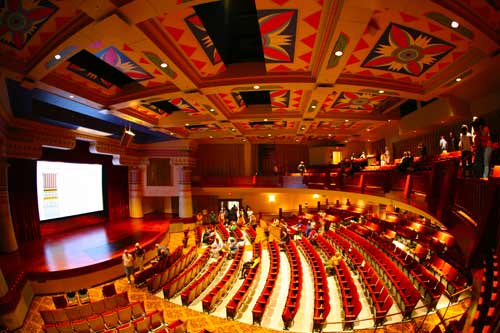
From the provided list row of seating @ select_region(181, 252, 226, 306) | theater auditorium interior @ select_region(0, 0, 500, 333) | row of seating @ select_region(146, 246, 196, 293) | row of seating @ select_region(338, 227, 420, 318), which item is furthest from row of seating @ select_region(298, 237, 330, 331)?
row of seating @ select_region(146, 246, 196, 293)

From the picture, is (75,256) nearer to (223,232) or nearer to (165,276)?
(165,276)

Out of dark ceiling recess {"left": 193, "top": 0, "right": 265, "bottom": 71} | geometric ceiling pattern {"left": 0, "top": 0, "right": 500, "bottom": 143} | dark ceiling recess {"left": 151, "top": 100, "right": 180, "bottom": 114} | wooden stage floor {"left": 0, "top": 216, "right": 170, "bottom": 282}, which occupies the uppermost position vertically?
dark ceiling recess {"left": 193, "top": 0, "right": 265, "bottom": 71}

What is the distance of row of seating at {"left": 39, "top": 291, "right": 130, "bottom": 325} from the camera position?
435 cm

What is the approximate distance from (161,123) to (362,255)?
8.30 m

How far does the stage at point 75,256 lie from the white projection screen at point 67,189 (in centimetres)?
87

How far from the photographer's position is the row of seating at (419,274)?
180 inches

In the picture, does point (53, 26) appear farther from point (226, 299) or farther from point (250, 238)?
point (250, 238)

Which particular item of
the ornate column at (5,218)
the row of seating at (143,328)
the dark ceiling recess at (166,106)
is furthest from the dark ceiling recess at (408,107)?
the ornate column at (5,218)

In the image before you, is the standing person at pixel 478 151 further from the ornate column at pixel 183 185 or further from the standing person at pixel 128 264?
the ornate column at pixel 183 185

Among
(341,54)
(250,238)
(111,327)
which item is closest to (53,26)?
(341,54)

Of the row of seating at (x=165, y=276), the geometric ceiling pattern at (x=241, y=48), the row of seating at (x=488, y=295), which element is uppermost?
the geometric ceiling pattern at (x=241, y=48)

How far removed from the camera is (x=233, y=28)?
4.95 metres

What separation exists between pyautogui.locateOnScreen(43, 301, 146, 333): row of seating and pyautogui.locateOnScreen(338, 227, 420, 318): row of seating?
14.4 ft

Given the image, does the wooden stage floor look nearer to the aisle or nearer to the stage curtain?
the stage curtain
